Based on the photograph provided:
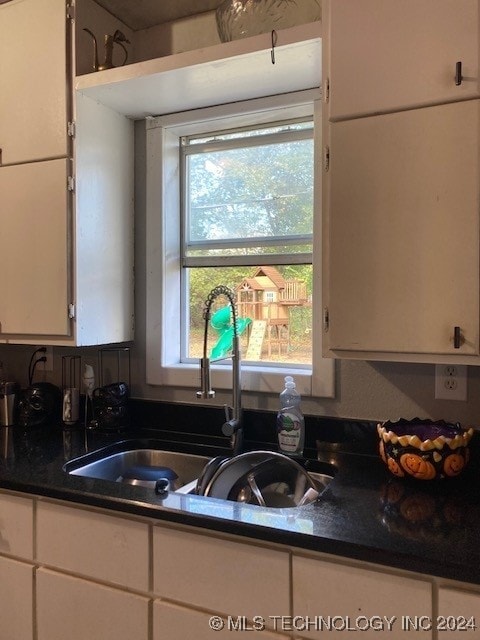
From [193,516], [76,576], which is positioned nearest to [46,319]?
[76,576]

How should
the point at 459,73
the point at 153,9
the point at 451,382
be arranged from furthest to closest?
the point at 153,9 < the point at 451,382 < the point at 459,73

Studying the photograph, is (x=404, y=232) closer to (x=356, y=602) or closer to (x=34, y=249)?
(x=356, y=602)

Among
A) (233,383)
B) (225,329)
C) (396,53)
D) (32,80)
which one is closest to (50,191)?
(32,80)

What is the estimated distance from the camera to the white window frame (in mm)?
1767

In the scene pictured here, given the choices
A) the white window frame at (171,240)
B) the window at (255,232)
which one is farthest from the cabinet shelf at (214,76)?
the window at (255,232)

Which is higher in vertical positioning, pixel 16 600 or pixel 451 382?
pixel 451 382

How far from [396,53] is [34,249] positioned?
1.27 m

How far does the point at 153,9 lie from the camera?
1828mm

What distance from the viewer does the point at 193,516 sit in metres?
1.08

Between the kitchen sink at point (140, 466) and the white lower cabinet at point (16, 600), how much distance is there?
28 centimetres

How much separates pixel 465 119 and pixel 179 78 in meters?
0.88

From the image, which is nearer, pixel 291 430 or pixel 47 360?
pixel 291 430

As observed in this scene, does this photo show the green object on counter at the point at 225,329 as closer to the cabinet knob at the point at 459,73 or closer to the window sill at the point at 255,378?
the window sill at the point at 255,378

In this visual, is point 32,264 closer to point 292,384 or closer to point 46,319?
point 46,319
